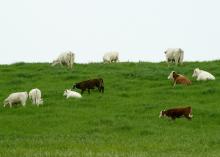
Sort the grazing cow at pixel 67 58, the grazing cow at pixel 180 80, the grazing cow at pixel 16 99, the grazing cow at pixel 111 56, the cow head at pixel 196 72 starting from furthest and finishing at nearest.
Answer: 1. the grazing cow at pixel 111 56
2. the grazing cow at pixel 67 58
3. the cow head at pixel 196 72
4. the grazing cow at pixel 180 80
5. the grazing cow at pixel 16 99

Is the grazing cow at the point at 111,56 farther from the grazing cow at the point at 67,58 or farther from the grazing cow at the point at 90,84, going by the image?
the grazing cow at the point at 90,84

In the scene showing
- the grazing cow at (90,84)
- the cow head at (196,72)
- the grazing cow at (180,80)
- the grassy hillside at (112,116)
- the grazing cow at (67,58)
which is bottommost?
the grassy hillside at (112,116)

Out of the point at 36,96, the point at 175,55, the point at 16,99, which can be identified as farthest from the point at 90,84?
the point at 175,55

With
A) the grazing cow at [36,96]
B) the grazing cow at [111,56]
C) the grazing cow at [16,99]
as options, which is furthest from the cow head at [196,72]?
the grazing cow at [111,56]

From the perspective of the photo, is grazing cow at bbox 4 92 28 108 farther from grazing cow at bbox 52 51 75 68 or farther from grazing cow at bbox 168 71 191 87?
grazing cow at bbox 52 51 75 68

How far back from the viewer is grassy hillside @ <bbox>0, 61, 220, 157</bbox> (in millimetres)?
19375

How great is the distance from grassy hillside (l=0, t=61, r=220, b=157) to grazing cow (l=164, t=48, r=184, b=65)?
83 cm

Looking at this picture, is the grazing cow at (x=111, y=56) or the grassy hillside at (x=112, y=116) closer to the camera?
the grassy hillside at (x=112, y=116)

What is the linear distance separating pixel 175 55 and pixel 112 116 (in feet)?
46.9

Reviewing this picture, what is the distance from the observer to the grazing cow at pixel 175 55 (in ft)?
132

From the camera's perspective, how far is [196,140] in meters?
21.4

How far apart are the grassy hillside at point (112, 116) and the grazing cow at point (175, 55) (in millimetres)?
829

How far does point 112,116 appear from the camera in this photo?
89.4 feet

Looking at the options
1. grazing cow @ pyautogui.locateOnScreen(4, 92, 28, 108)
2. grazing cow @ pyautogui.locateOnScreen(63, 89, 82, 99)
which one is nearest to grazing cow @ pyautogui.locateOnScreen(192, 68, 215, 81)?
grazing cow @ pyautogui.locateOnScreen(63, 89, 82, 99)
